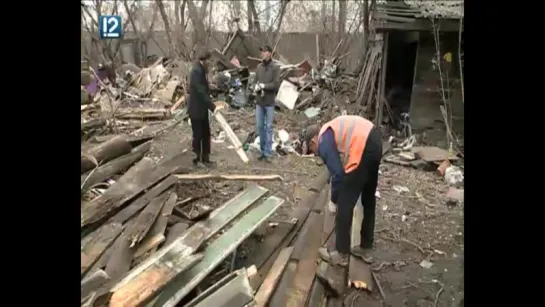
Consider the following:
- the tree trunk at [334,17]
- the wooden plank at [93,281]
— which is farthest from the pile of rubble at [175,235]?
the tree trunk at [334,17]

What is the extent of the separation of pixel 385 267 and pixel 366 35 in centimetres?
537

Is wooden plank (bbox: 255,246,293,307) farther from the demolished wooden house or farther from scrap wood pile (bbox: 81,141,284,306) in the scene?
the demolished wooden house

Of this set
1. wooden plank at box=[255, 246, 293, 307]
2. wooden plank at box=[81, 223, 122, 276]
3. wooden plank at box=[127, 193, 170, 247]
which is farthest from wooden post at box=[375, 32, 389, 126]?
wooden plank at box=[81, 223, 122, 276]

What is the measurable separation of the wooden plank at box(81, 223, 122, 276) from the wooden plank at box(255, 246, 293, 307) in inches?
28.6

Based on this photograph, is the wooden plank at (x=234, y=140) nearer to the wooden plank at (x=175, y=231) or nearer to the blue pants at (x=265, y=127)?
the blue pants at (x=265, y=127)

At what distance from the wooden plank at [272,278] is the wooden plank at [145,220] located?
66cm

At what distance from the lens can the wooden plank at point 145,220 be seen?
247cm

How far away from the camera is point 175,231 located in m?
2.66

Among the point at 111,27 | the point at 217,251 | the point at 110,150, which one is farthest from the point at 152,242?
Result: the point at 111,27

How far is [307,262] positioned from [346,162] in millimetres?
540

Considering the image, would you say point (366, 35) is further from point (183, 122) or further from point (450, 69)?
point (183, 122)
